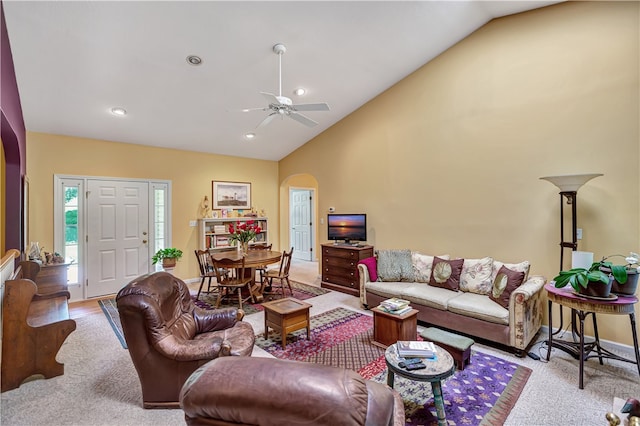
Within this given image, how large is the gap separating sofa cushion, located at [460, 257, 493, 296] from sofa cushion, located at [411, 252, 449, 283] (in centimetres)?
39

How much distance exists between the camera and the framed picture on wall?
6.39 metres

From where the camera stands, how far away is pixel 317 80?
168 inches

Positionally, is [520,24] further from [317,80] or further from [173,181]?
[173,181]

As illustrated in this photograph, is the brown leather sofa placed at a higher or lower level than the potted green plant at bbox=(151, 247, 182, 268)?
higher

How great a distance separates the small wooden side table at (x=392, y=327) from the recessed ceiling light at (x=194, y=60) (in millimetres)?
3541

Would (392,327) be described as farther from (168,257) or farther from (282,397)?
(168,257)

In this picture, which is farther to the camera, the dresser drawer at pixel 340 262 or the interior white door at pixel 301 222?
the interior white door at pixel 301 222

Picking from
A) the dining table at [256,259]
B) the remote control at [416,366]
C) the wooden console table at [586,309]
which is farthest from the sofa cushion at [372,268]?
the remote control at [416,366]

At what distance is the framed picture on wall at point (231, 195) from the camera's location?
21.0 ft

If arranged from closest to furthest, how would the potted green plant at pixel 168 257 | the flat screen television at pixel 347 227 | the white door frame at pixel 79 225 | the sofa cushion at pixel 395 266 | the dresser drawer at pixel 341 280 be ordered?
the sofa cushion at pixel 395 266 < the white door frame at pixel 79 225 < the potted green plant at pixel 168 257 < the dresser drawer at pixel 341 280 < the flat screen television at pixel 347 227

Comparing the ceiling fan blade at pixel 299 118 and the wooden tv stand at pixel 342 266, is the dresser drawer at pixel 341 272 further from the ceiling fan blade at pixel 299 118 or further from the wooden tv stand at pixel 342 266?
the ceiling fan blade at pixel 299 118

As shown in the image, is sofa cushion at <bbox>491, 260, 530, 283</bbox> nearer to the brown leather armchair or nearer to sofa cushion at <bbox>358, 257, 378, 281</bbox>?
sofa cushion at <bbox>358, 257, 378, 281</bbox>

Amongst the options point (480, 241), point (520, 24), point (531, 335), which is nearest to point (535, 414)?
point (531, 335)

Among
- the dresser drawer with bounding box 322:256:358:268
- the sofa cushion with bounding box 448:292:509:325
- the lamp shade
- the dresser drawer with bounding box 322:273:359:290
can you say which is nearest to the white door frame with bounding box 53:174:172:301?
the dresser drawer with bounding box 322:256:358:268
